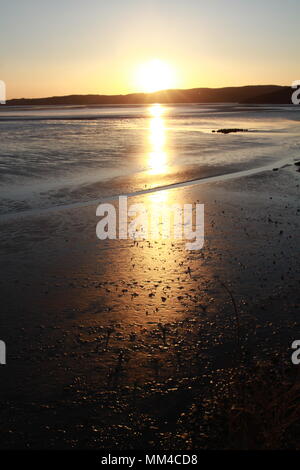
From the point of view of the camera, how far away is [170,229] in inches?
588

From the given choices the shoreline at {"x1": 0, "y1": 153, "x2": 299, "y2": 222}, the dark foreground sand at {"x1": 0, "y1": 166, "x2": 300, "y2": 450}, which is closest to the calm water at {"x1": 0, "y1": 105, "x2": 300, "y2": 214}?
the shoreline at {"x1": 0, "y1": 153, "x2": 299, "y2": 222}

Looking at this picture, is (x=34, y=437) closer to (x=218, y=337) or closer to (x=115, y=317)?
(x=115, y=317)

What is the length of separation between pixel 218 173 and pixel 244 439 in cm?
2339

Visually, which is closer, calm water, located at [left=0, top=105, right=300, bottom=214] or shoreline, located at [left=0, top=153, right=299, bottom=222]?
shoreline, located at [left=0, top=153, right=299, bottom=222]

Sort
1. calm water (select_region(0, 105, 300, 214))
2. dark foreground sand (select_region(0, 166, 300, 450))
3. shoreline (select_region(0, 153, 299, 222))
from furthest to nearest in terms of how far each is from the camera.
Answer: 1. calm water (select_region(0, 105, 300, 214))
2. shoreline (select_region(0, 153, 299, 222))
3. dark foreground sand (select_region(0, 166, 300, 450))

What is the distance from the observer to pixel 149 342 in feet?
25.4

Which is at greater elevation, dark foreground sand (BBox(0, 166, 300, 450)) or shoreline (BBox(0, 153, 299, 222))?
shoreline (BBox(0, 153, 299, 222))

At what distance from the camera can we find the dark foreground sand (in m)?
5.74

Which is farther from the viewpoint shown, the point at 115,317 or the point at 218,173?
the point at 218,173

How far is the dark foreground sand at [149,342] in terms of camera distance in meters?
5.74

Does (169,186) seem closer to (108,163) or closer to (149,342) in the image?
(108,163)

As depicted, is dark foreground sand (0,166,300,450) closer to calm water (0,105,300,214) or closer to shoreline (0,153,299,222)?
shoreline (0,153,299,222)

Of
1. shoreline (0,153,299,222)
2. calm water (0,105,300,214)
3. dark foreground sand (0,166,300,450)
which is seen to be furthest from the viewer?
calm water (0,105,300,214)
